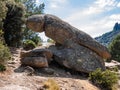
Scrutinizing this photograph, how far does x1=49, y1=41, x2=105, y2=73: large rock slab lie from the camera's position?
1021 inches

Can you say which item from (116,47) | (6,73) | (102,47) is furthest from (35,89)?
(116,47)

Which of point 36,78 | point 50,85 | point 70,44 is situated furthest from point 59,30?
point 50,85

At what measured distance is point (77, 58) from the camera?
26.4 meters

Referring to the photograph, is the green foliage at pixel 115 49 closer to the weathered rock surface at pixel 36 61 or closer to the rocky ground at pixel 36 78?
the rocky ground at pixel 36 78

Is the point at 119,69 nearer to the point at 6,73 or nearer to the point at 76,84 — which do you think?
the point at 76,84

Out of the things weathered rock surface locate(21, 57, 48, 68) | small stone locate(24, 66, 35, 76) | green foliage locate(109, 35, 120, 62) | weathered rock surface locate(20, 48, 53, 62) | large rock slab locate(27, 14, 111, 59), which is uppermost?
large rock slab locate(27, 14, 111, 59)

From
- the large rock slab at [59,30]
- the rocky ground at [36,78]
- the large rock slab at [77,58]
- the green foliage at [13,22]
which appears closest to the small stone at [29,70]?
the rocky ground at [36,78]

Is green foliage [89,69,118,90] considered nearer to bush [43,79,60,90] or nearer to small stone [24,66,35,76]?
small stone [24,66,35,76]

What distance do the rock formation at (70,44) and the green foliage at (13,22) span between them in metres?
8.76

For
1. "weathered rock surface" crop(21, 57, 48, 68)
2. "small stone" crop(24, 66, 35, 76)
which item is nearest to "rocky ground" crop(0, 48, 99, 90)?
"small stone" crop(24, 66, 35, 76)

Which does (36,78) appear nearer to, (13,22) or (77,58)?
(77,58)

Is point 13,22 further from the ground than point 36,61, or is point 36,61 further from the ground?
point 13,22

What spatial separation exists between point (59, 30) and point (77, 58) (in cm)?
287

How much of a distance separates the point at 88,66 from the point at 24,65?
560 cm
